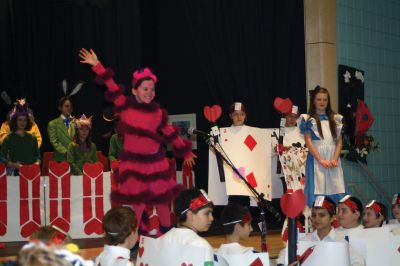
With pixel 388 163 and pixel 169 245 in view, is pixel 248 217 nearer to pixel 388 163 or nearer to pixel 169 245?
pixel 169 245

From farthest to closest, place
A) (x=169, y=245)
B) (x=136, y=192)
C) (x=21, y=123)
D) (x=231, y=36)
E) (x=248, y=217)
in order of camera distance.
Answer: (x=231, y=36) → (x=21, y=123) → (x=136, y=192) → (x=248, y=217) → (x=169, y=245)

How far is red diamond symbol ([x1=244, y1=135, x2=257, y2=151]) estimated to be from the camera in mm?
7598

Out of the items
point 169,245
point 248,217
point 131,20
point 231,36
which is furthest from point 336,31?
point 169,245

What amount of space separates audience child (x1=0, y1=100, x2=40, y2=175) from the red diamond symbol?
2364mm

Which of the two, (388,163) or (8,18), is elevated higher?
(8,18)

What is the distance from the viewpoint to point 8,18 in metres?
9.96

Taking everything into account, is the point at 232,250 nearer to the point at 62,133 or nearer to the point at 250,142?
the point at 250,142

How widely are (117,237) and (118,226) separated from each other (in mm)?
59

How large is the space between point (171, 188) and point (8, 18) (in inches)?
198

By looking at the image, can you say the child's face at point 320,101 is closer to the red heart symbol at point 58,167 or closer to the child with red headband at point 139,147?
the child with red headband at point 139,147

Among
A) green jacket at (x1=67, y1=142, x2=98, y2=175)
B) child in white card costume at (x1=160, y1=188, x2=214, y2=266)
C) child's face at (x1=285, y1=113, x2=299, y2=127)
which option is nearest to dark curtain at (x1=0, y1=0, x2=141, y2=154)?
green jacket at (x1=67, y1=142, x2=98, y2=175)

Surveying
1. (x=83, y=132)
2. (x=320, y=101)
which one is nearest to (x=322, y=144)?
(x=320, y=101)

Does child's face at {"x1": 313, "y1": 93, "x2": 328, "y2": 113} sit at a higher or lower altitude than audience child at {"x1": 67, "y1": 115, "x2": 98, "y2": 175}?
higher

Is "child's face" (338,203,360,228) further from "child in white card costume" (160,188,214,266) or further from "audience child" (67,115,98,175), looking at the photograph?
"audience child" (67,115,98,175)
